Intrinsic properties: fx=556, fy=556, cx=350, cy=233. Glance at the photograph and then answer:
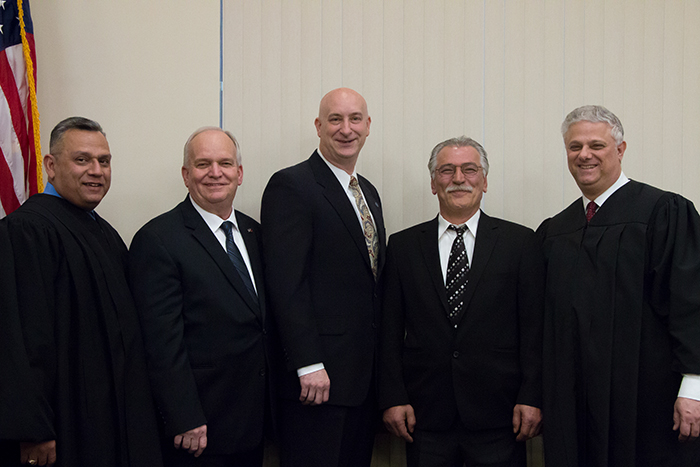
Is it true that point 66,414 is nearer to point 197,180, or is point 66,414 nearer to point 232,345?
point 232,345

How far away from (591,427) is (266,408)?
51.9 inches

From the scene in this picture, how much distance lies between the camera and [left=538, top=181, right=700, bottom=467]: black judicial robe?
2.15 metres

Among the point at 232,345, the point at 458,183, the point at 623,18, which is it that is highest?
the point at 623,18

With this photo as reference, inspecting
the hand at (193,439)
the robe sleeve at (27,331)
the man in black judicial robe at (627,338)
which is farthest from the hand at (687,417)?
the robe sleeve at (27,331)

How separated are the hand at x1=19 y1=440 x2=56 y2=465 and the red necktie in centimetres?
226

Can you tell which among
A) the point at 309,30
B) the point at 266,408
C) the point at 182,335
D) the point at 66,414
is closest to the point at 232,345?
the point at 182,335

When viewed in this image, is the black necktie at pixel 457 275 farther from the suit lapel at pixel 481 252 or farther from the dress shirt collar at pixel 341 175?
the dress shirt collar at pixel 341 175

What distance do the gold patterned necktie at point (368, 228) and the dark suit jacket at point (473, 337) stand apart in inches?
4.9

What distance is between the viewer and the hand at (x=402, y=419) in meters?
2.33

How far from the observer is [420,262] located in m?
2.42

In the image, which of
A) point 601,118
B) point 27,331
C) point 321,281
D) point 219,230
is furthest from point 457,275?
point 27,331

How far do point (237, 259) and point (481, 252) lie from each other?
103cm

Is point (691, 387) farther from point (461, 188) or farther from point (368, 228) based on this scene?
point (368, 228)

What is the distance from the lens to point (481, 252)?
2359mm
